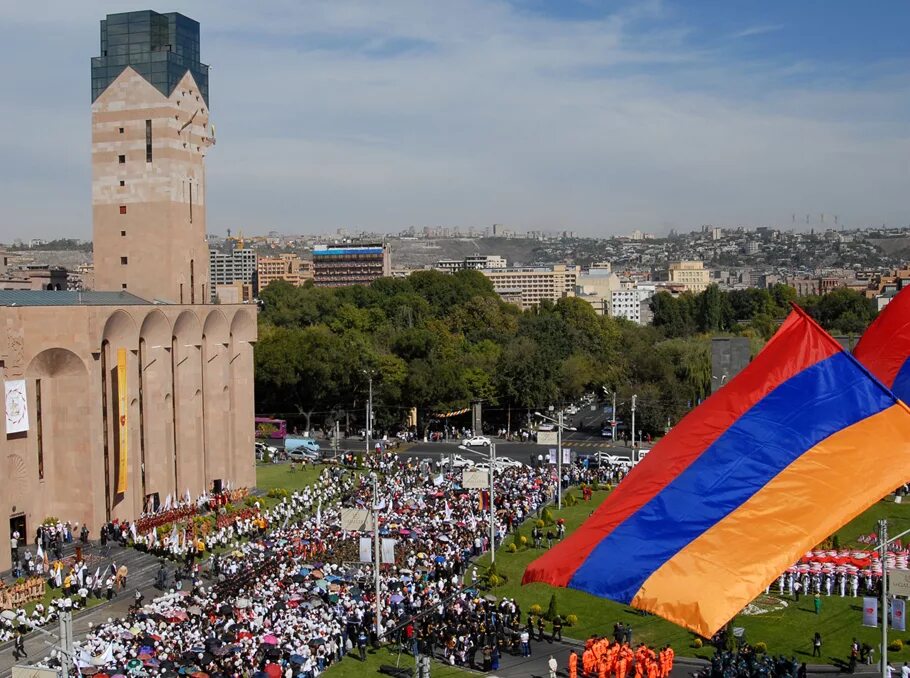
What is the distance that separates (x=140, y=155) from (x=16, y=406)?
608 inches

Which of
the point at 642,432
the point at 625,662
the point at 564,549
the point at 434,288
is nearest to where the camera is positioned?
the point at 564,549

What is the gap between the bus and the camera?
240 feet

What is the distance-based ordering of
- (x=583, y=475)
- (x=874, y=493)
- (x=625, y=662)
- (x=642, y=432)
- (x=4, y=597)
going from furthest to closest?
Answer: (x=642, y=432)
(x=583, y=475)
(x=4, y=597)
(x=625, y=662)
(x=874, y=493)

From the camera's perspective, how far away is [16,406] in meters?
38.7

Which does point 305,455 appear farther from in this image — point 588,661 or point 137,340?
point 588,661

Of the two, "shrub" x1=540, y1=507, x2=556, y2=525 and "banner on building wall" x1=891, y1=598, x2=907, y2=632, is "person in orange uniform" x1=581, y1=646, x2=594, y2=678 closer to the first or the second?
"banner on building wall" x1=891, y1=598, x2=907, y2=632

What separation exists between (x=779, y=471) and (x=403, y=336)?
68.8 meters

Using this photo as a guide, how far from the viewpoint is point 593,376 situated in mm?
79750

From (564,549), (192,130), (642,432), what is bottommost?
(642,432)

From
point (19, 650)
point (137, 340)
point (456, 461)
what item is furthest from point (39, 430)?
point (456, 461)

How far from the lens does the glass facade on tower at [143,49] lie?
50.0m

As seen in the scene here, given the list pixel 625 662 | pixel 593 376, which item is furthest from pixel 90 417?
pixel 593 376

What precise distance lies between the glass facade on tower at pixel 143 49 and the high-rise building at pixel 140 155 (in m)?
0.04

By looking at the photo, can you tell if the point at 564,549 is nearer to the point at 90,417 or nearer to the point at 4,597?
the point at 4,597
